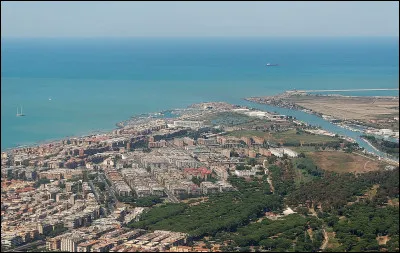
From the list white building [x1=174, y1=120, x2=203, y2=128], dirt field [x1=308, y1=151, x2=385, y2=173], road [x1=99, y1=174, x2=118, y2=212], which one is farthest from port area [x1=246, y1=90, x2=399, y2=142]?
road [x1=99, y1=174, x2=118, y2=212]

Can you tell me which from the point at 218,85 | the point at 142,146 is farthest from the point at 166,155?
the point at 218,85

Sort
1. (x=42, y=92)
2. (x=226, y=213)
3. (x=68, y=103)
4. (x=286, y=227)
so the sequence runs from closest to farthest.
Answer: (x=286, y=227) → (x=226, y=213) → (x=68, y=103) → (x=42, y=92)

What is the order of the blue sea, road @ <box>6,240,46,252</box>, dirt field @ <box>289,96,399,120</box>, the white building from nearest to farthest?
road @ <box>6,240,46,252</box> < the white building < the blue sea < dirt field @ <box>289,96,399,120</box>

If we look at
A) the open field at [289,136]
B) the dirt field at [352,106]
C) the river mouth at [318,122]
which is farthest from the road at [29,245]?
the dirt field at [352,106]

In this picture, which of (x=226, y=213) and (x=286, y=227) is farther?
(x=226, y=213)

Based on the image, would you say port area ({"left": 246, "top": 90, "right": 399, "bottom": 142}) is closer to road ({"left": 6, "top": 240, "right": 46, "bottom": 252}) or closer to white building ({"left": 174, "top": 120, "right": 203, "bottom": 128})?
white building ({"left": 174, "top": 120, "right": 203, "bottom": 128})

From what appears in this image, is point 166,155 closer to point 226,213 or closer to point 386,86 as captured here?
point 226,213

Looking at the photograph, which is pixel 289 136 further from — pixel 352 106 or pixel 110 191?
pixel 110 191
